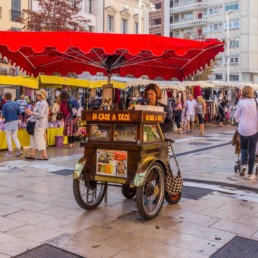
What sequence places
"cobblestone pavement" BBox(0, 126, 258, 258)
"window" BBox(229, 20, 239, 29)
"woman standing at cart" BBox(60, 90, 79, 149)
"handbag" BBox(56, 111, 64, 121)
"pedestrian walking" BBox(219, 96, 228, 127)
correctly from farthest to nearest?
"window" BBox(229, 20, 239, 29) → "pedestrian walking" BBox(219, 96, 228, 127) → "handbag" BBox(56, 111, 64, 121) → "woman standing at cart" BBox(60, 90, 79, 149) → "cobblestone pavement" BBox(0, 126, 258, 258)

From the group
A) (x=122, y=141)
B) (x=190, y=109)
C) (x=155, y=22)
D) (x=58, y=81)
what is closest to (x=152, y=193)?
(x=122, y=141)

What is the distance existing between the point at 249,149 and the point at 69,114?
20.9 feet

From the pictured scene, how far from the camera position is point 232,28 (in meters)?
60.6

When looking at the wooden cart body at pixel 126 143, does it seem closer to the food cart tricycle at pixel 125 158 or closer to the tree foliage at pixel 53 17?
the food cart tricycle at pixel 125 158

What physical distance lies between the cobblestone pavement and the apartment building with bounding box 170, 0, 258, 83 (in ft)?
169

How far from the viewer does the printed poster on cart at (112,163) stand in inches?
218

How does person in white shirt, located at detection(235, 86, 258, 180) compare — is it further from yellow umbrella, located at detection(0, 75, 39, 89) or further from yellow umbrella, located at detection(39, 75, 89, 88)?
yellow umbrella, located at detection(39, 75, 89, 88)

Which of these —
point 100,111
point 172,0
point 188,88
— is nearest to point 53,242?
point 100,111

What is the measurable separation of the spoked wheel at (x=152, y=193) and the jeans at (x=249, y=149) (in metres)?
2.76

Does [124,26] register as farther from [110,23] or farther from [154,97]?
[154,97]

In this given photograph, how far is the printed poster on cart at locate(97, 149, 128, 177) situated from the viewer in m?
5.54

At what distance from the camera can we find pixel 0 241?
15.0 feet

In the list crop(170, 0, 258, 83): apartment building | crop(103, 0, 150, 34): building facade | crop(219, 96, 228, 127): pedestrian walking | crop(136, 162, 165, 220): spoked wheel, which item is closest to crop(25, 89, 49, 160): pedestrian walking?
crop(136, 162, 165, 220): spoked wheel

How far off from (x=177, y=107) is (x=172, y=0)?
172 feet
